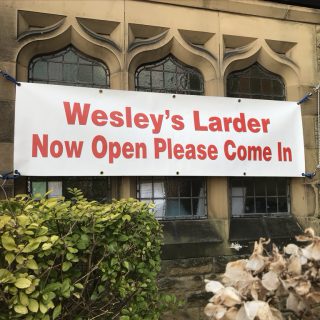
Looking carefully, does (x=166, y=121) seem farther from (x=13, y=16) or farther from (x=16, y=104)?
(x=13, y=16)

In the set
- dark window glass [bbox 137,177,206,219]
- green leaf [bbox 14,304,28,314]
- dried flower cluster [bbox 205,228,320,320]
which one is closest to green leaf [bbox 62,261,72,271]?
green leaf [bbox 14,304,28,314]

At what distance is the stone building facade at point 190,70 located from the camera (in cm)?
432


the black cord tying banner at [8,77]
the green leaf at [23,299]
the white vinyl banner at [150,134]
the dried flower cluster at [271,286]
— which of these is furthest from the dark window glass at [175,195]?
the dried flower cluster at [271,286]

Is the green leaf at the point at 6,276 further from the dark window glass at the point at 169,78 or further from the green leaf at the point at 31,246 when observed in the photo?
the dark window glass at the point at 169,78

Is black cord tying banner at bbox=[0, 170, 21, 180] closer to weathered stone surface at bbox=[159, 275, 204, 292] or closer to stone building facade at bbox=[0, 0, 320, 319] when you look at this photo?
stone building facade at bbox=[0, 0, 320, 319]

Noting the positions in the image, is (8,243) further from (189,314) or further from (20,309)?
(189,314)

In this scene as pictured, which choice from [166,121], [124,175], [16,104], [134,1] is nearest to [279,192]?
[166,121]

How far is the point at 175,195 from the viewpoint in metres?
4.72

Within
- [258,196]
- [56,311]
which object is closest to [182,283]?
[258,196]

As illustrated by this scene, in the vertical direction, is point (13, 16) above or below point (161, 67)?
above

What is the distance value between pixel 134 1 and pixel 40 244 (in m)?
3.41

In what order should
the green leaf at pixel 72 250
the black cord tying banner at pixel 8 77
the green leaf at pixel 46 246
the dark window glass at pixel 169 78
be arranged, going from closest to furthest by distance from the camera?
the green leaf at pixel 46 246, the green leaf at pixel 72 250, the black cord tying banner at pixel 8 77, the dark window glass at pixel 169 78

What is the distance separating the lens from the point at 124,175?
425 centimetres

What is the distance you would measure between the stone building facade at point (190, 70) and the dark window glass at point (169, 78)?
1 cm
